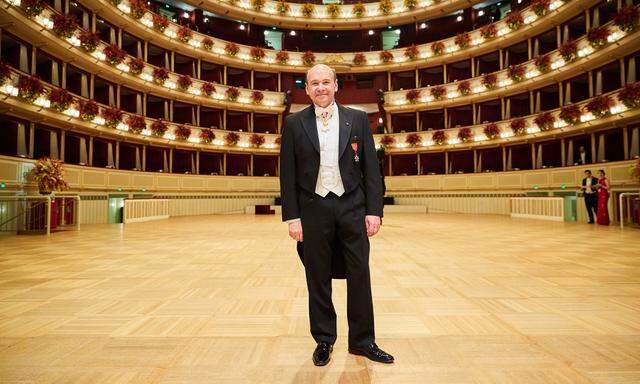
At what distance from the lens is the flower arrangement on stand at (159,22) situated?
1777 centimetres

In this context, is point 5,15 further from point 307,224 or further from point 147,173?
point 307,224

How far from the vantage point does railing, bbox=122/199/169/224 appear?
12.8 meters

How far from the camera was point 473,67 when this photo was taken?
21.0m

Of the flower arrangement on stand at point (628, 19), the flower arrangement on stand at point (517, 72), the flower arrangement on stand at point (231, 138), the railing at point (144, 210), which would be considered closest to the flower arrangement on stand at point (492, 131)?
the flower arrangement on stand at point (517, 72)

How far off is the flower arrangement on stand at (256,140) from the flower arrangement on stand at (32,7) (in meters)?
11.2

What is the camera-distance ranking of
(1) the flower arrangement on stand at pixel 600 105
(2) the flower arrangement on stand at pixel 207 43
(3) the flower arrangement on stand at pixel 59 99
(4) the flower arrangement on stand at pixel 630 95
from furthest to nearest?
(2) the flower arrangement on stand at pixel 207 43, (1) the flower arrangement on stand at pixel 600 105, (3) the flower arrangement on stand at pixel 59 99, (4) the flower arrangement on stand at pixel 630 95

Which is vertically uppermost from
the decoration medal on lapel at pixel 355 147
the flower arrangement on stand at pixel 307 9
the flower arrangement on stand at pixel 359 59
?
the flower arrangement on stand at pixel 307 9

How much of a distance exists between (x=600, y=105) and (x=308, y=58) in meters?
15.0

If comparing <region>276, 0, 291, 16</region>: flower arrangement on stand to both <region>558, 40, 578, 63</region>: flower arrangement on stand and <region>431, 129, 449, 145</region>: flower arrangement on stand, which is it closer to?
<region>431, 129, 449, 145</region>: flower arrangement on stand

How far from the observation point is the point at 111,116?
1534 cm

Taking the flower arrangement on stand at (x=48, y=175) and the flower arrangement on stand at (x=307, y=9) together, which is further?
the flower arrangement on stand at (x=307, y=9)

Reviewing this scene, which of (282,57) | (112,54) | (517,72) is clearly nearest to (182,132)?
(112,54)

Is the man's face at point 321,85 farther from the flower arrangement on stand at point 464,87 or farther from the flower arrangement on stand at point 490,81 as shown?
the flower arrangement on stand at point 464,87

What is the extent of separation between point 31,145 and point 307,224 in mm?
14300
